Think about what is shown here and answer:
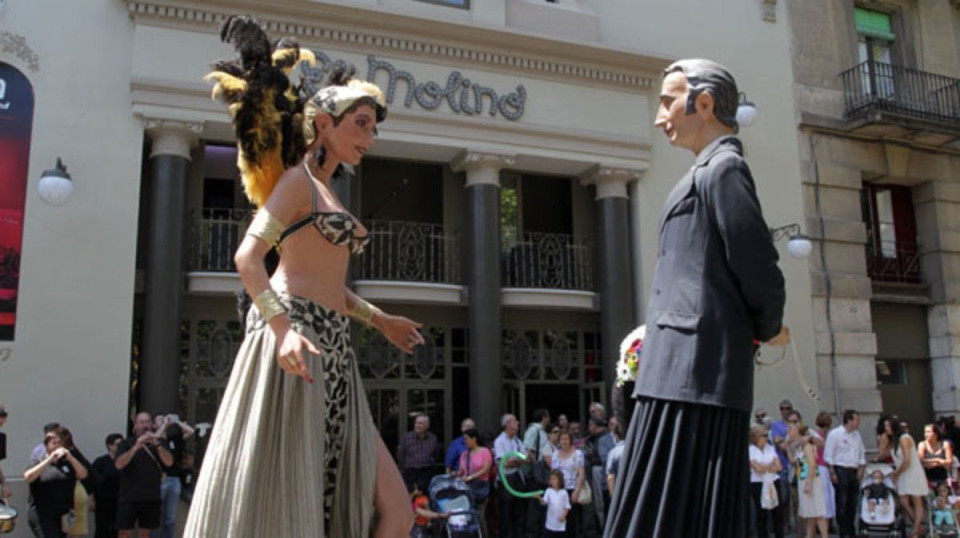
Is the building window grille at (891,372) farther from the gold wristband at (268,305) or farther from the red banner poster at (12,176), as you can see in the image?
the gold wristband at (268,305)

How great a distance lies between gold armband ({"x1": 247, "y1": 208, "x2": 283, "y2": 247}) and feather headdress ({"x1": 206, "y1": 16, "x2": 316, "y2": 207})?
0.39 metres

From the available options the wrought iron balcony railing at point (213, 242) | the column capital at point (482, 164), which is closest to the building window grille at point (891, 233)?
the column capital at point (482, 164)

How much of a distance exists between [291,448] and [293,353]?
0.48 m

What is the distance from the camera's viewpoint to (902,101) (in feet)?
60.1

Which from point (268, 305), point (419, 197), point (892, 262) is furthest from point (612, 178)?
point (268, 305)

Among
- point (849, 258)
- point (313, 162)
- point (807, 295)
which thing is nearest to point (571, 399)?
point (807, 295)

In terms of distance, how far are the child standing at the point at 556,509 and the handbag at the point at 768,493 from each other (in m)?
2.61

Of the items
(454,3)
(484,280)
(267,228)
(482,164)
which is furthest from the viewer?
(454,3)

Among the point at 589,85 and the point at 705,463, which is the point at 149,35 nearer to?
the point at 589,85

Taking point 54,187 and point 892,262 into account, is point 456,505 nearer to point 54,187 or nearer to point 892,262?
point 54,187

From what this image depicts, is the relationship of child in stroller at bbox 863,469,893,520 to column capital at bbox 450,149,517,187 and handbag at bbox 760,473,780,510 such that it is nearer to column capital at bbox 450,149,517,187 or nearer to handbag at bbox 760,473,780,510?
handbag at bbox 760,473,780,510

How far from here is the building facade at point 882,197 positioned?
17062mm

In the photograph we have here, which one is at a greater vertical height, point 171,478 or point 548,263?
point 548,263

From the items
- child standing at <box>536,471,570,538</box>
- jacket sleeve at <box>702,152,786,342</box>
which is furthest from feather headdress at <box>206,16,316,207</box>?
child standing at <box>536,471,570,538</box>
